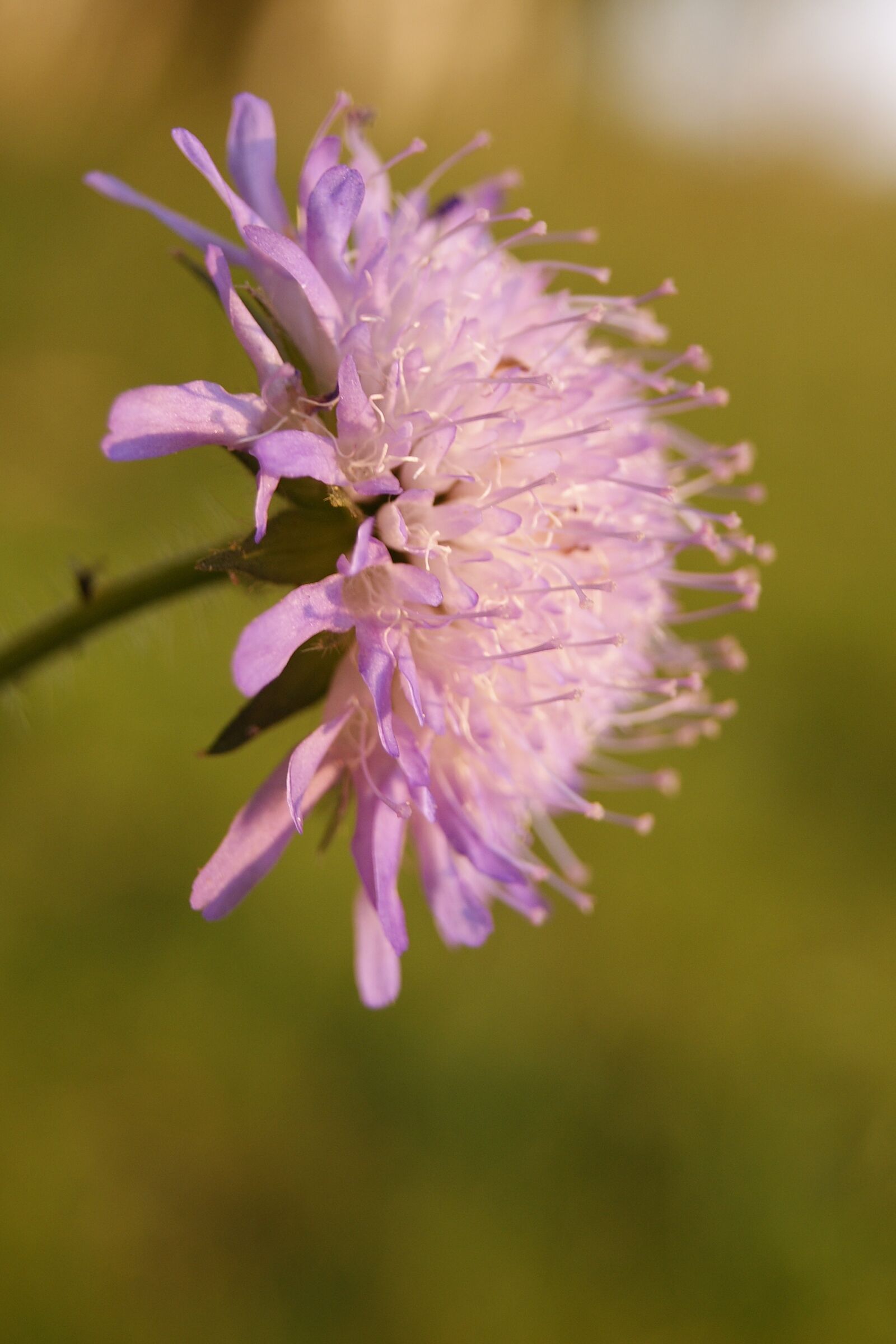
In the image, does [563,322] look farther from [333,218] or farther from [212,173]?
[212,173]

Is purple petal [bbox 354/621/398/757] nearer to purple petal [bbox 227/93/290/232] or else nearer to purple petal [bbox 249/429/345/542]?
purple petal [bbox 249/429/345/542]

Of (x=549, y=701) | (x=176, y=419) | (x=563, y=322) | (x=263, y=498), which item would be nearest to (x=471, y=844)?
(x=549, y=701)

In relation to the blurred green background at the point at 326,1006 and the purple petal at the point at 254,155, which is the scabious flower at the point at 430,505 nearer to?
the purple petal at the point at 254,155

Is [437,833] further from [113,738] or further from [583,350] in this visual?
[113,738]

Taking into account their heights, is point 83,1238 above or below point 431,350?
below

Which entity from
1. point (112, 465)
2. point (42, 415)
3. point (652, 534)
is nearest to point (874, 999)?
point (652, 534)
